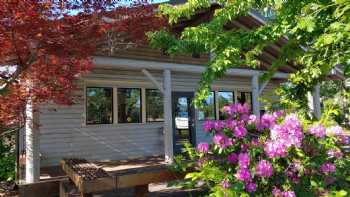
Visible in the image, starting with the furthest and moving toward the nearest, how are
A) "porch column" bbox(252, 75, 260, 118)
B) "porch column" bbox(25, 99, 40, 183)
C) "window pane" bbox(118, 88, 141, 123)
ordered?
"porch column" bbox(252, 75, 260, 118)
"window pane" bbox(118, 88, 141, 123)
"porch column" bbox(25, 99, 40, 183)

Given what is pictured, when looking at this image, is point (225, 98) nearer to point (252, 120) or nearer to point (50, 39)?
point (50, 39)

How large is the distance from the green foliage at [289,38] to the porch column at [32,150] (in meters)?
3.42

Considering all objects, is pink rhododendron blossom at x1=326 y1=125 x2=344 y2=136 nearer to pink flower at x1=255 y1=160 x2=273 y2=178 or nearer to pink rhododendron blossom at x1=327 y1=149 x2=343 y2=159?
pink rhododendron blossom at x1=327 y1=149 x2=343 y2=159

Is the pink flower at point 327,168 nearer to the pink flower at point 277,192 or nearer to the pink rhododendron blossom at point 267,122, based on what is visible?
the pink flower at point 277,192

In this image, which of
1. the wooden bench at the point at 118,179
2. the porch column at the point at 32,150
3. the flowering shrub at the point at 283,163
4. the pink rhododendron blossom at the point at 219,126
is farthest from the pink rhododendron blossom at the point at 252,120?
the porch column at the point at 32,150

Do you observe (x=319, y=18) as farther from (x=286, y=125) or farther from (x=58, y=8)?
(x=58, y=8)

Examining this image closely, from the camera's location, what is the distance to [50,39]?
15.6ft

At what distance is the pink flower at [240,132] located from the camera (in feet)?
11.0

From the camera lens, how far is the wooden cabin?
8438mm

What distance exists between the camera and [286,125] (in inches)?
118

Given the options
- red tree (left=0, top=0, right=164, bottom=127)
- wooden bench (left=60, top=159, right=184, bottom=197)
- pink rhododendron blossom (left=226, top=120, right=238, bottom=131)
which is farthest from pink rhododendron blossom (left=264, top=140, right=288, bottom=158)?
red tree (left=0, top=0, right=164, bottom=127)

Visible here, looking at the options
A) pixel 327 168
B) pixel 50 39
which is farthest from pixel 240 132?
pixel 50 39

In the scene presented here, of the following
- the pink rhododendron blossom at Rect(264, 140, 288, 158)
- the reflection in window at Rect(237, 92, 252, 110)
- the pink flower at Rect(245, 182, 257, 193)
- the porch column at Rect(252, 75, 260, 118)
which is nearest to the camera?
the pink rhododendron blossom at Rect(264, 140, 288, 158)

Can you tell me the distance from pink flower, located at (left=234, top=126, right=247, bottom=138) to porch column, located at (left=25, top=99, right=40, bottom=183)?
14.5 ft
